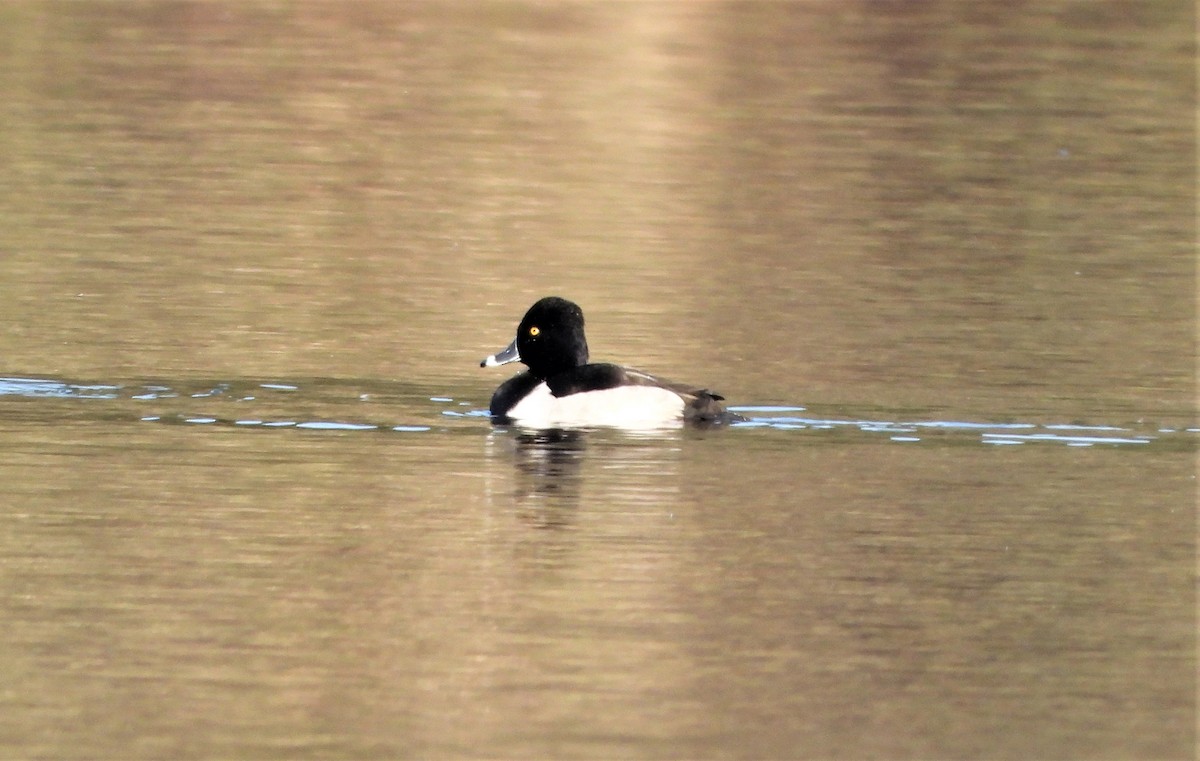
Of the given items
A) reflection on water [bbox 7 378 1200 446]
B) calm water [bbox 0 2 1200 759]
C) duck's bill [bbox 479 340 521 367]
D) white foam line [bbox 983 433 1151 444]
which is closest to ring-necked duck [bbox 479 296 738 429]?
duck's bill [bbox 479 340 521 367]

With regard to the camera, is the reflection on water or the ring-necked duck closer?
the reflection on water

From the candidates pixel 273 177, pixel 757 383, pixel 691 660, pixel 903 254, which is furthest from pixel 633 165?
pixel 691 660

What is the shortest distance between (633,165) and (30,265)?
8.57 meters

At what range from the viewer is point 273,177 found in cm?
2422

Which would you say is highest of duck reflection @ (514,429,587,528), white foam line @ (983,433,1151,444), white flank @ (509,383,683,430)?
white flank @ (509,383,683,430)

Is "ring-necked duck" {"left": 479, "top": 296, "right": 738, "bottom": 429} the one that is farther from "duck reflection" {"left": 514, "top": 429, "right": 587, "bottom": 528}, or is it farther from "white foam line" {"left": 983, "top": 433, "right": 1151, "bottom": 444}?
"white foam line" {"left": 983, "top": 433, "right": 1151, "bottom": 444}

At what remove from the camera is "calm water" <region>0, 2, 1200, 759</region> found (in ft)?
27.2

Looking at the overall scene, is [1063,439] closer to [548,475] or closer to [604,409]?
[604,409]

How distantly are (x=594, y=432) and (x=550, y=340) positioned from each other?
1272 millimetres

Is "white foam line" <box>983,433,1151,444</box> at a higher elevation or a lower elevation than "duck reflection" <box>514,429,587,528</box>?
higher

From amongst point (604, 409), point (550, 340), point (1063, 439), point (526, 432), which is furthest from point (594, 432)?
point (1063, 439)

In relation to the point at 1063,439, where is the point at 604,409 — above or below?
above

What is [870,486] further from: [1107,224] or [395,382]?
[1107,224]

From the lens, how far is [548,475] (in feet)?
39.9
